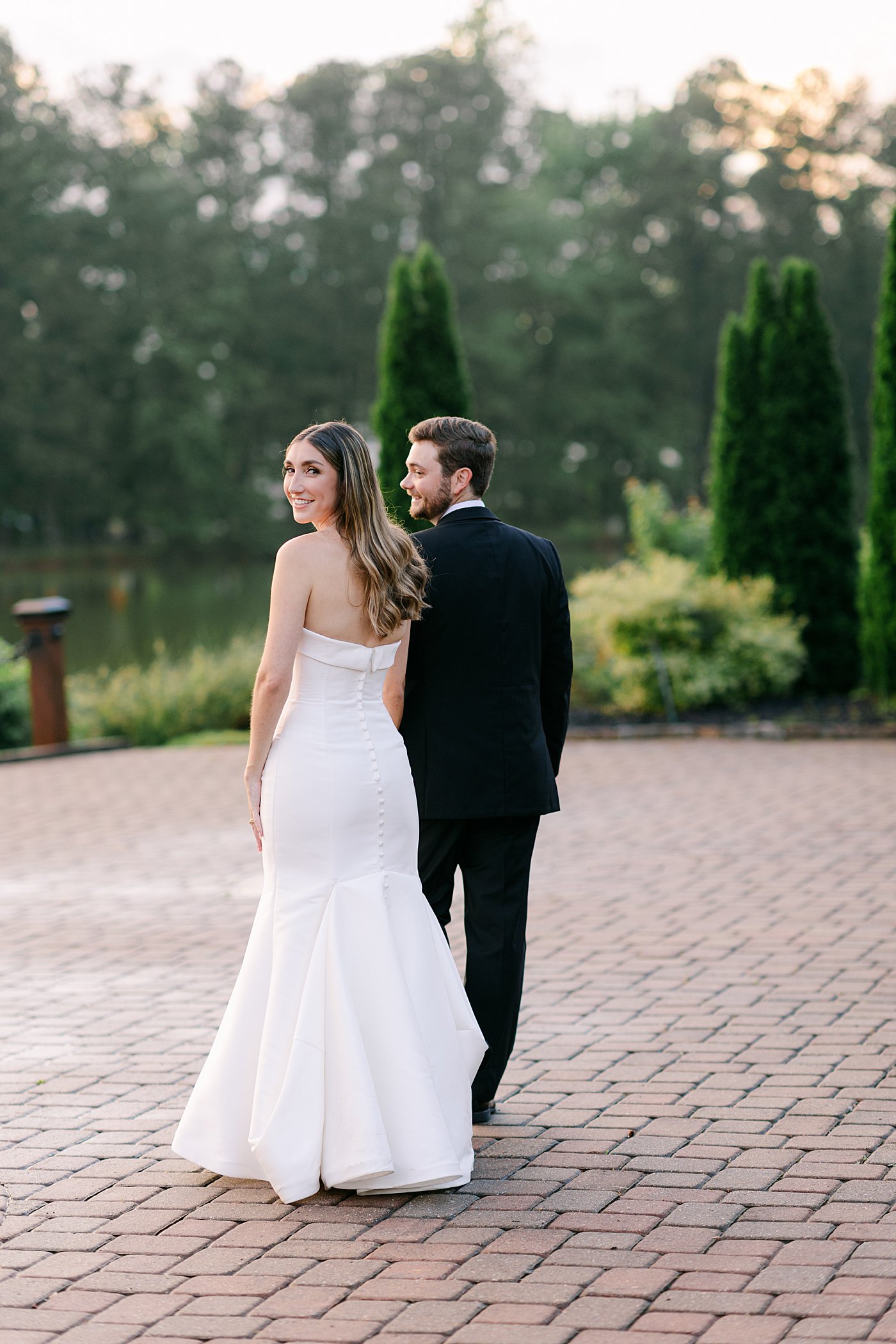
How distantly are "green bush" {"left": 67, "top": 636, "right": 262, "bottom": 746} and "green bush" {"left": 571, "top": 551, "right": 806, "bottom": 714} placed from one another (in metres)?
3.72

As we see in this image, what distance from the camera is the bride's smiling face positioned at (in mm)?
3795

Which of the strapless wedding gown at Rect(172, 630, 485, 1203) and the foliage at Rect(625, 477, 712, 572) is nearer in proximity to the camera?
the strapless wedding gown at Rect(172, 630, 485, 1203)

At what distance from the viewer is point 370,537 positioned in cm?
380

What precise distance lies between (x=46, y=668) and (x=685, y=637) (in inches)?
234

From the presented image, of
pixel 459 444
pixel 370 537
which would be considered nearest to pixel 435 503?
pixel 459 444

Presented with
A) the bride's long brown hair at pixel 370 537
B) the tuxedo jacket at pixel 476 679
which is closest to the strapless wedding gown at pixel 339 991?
the bride's long brown hair at pixel 370 537

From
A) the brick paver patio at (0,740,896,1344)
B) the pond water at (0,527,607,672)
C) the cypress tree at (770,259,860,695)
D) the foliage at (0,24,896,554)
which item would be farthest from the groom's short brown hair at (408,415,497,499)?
the foliage at (0,24,896,554)

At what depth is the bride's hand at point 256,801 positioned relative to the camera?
3.83 metres

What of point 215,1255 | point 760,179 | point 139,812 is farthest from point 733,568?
point 760,179

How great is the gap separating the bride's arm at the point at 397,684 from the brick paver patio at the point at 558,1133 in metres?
1.21

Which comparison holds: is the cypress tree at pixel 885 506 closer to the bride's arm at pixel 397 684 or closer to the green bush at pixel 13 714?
the green bush at pixel 13 714

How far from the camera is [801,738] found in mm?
13000

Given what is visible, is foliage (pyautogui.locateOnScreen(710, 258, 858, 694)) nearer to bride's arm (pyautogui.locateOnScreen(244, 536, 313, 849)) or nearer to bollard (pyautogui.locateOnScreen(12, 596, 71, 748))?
bollard (pyautogui.locateOnScreen(12, 596, 71, 748))

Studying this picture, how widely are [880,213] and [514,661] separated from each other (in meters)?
50.9
